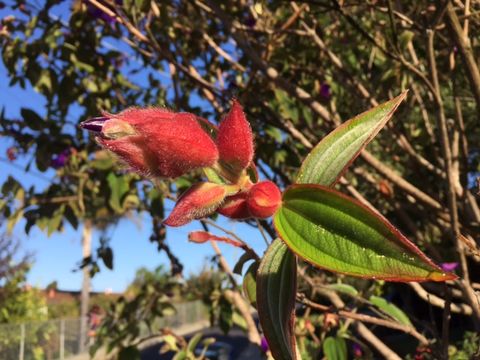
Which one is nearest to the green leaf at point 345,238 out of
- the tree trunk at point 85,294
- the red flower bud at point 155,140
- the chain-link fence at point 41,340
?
the red flower bud at point 155,140

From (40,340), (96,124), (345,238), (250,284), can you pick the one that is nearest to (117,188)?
(250,284)

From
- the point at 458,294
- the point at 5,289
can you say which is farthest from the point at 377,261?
the point at 5,289

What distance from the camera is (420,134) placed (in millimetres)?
2955

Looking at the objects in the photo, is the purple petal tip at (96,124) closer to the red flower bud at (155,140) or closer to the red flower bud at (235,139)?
the red flower bud at (155,140)

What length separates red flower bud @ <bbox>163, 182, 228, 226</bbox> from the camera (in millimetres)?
588

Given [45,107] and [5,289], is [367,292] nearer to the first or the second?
[45,107]

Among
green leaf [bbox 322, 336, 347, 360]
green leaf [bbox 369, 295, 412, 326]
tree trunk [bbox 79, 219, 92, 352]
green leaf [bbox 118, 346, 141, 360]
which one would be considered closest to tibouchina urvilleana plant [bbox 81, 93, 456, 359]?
green leaf [bbox 369, 295, 412, 326]

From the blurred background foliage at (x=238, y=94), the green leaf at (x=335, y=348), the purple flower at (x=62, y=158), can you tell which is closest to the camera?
the green leaf at (x=335, y=348)

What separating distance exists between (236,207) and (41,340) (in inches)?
563

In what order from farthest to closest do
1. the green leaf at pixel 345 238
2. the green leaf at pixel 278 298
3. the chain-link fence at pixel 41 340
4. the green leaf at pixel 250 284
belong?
the chain-link fence at pixel 41 340
the green leaf at pixel 250 284
the green leaf at pixel 278 298
the green leaf at pixel 345 238

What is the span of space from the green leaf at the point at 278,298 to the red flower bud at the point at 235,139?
0.12 m

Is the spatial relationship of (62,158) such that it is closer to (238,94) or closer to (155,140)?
(238,94)

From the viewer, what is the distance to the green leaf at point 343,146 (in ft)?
2.04

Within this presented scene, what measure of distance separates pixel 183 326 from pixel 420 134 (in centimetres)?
2151
